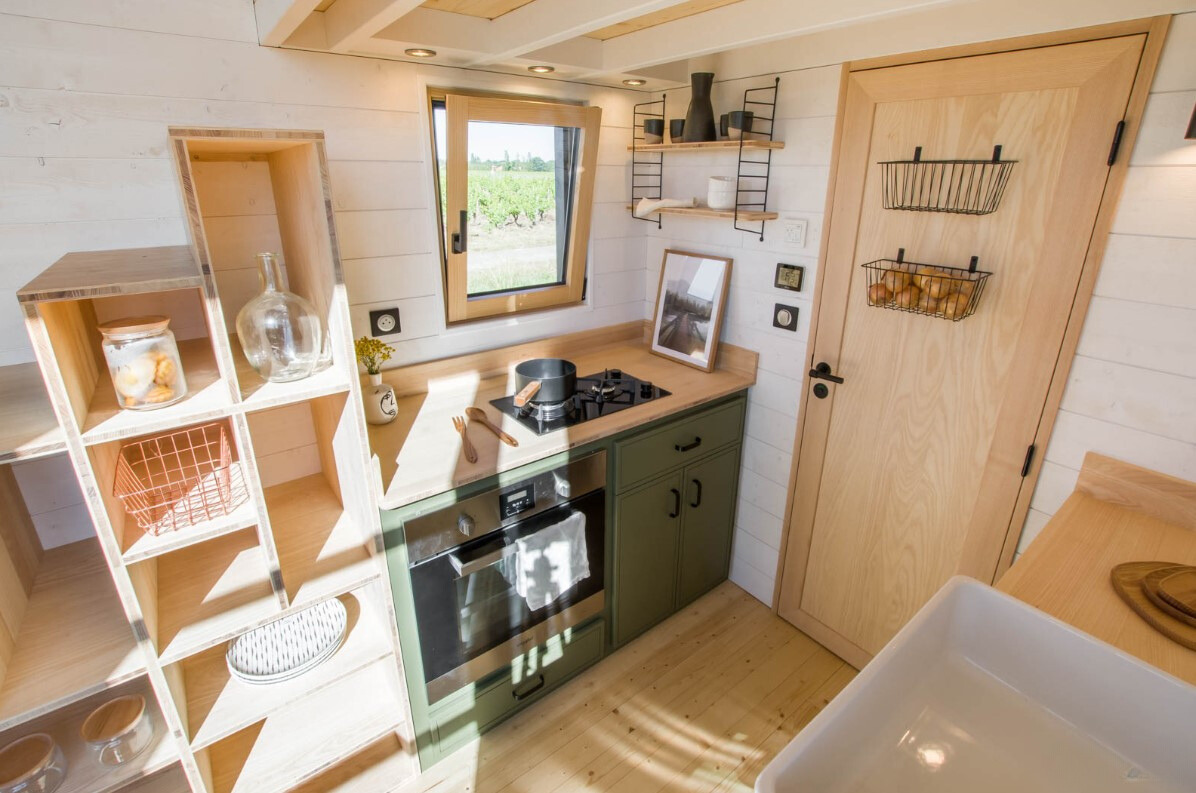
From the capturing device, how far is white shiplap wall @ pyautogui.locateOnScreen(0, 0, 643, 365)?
53.5 inches

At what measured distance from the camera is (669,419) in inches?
82.6

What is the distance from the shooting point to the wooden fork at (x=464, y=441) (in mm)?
1698

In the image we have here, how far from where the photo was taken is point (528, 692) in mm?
2033

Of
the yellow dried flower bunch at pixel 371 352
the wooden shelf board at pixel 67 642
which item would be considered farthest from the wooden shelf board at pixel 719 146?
the wooden shelf board at pixel 67 642

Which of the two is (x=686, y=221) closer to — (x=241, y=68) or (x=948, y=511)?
(x=948, y=511)

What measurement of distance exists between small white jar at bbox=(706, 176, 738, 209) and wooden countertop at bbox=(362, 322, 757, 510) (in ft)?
1.83

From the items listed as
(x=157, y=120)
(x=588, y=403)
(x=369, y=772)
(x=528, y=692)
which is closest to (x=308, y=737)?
(x=369, y=772)

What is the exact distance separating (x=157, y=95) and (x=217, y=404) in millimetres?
846

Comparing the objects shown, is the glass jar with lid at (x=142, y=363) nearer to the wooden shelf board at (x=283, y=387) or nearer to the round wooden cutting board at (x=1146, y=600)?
the wooden shelf board at (x=283, y=387)

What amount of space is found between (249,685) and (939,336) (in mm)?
2157

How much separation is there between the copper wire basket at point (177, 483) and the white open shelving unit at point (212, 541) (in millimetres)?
28

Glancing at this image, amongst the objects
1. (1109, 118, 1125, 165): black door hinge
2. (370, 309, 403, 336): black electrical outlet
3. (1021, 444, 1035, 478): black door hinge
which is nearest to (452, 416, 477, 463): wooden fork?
(370, 309, 403, 336): black electrical outlet

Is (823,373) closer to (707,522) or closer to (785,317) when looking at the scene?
(785,317)

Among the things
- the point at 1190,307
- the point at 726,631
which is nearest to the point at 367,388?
the point at 726,631
